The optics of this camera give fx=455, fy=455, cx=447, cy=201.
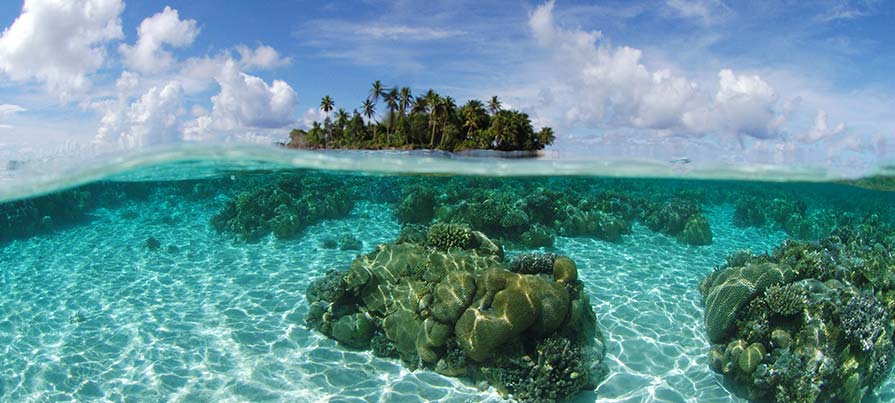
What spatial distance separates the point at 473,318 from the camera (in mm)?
7594

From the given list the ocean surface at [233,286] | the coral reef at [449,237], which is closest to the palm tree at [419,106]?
the ocean surface at [233,286]

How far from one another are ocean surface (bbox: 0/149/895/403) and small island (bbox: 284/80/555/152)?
20.6 meters

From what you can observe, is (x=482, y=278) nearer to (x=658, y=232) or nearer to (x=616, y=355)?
(x=616, y=355)

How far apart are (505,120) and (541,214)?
3005cm

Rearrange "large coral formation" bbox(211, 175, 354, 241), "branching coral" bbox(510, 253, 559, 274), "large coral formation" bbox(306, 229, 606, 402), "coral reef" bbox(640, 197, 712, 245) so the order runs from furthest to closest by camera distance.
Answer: "coral reef" bbox(640, 197, 712, 245), "large coral formation" bbox(211, 175, 354, 241), "branching coral" bbox(510, 253, 559, 274), "large coral formation" bbox(306, 229, 606, 402)

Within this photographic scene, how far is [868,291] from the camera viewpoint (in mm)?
9172

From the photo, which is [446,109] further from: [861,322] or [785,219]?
[861,322]

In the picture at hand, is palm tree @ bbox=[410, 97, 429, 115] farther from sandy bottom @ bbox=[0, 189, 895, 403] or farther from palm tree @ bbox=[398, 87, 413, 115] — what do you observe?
sandy bottom @ bbox=[0, 189, 895, 403]

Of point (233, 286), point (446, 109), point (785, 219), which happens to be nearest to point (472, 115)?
point (446, 109)

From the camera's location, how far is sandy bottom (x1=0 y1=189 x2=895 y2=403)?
784 cm

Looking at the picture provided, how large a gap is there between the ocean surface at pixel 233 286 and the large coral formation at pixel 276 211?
0.24m

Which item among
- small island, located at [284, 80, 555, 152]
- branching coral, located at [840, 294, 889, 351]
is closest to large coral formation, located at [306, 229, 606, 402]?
branching coral, located at [840, 294, 889, 351]

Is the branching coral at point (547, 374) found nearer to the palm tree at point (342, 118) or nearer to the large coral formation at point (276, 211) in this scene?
the large coral formation at point (276, 211)

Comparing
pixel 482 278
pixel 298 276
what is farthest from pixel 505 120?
pixel 482 278
